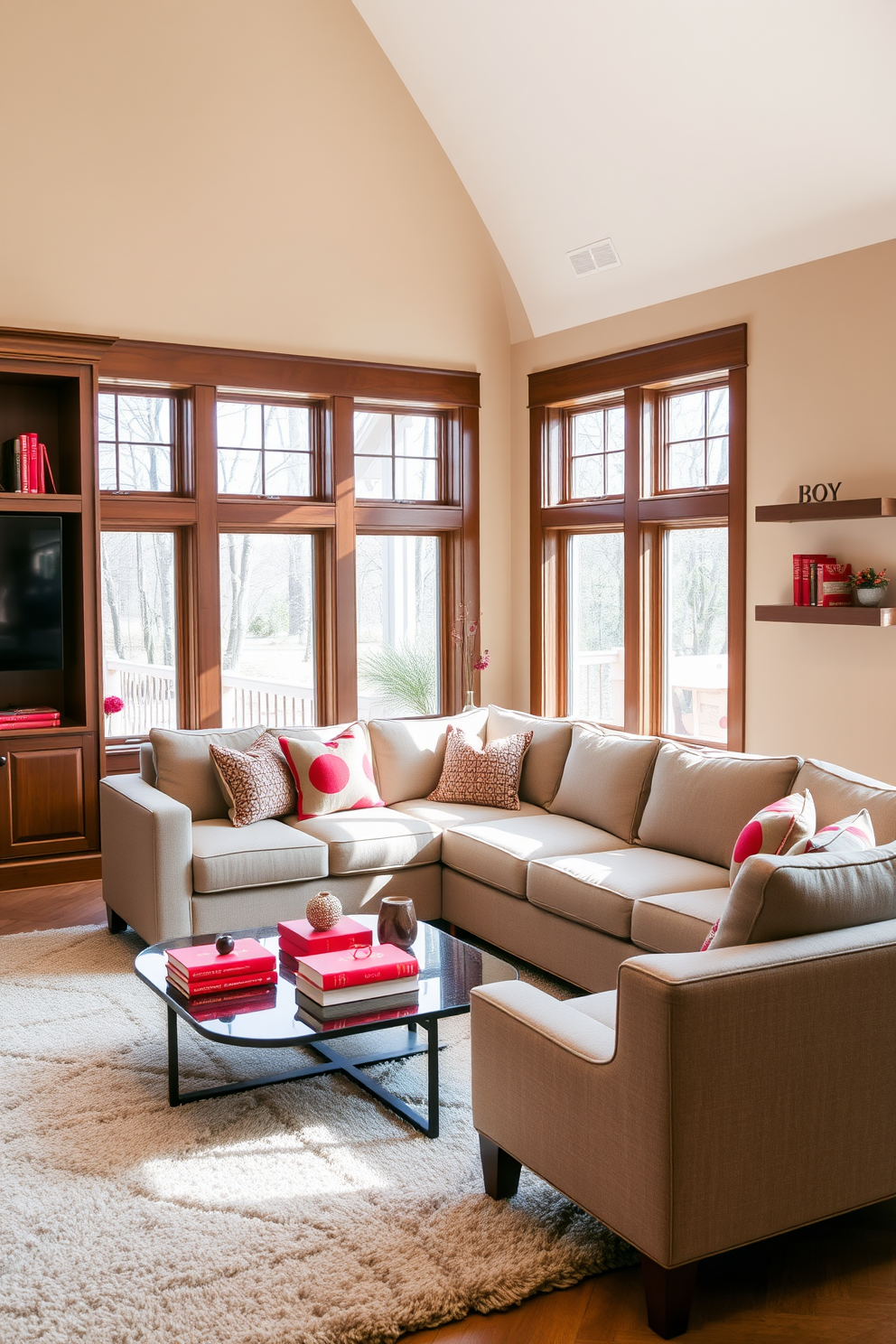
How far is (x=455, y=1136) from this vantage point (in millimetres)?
3174

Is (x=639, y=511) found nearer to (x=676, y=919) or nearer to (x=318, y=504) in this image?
(x=318, y=504)

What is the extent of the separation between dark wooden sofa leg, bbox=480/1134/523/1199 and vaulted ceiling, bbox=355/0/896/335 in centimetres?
377

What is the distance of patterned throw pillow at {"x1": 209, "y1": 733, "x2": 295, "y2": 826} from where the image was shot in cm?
487

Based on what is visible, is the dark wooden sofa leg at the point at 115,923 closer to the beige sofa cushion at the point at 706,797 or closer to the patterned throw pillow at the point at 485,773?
the patterned throw pillow at the point at 485,773

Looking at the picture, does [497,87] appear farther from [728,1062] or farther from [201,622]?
[728,1062]

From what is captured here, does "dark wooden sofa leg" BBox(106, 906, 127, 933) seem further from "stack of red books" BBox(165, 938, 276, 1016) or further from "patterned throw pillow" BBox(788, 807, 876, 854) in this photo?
"patterned throw pillow" BBox(788, 807, 876, 854)

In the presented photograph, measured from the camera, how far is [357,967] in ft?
10.8

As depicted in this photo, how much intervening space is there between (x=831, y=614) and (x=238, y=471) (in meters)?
3.20

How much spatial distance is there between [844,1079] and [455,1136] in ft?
3.71

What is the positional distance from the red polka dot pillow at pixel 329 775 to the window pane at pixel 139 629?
1432mm

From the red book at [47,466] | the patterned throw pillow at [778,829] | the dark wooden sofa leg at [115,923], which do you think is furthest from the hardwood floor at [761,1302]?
the red book at [47,466]

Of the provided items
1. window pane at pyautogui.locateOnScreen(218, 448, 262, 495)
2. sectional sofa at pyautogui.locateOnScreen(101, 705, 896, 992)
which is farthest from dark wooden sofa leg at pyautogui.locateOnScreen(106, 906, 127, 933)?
window pane at pyautogui.locateOnScreen(218, 448, 262, 495)

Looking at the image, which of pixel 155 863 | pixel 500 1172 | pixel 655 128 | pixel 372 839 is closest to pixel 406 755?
pixel 372 839

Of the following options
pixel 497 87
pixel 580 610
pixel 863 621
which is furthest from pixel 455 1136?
pixel 497 87
